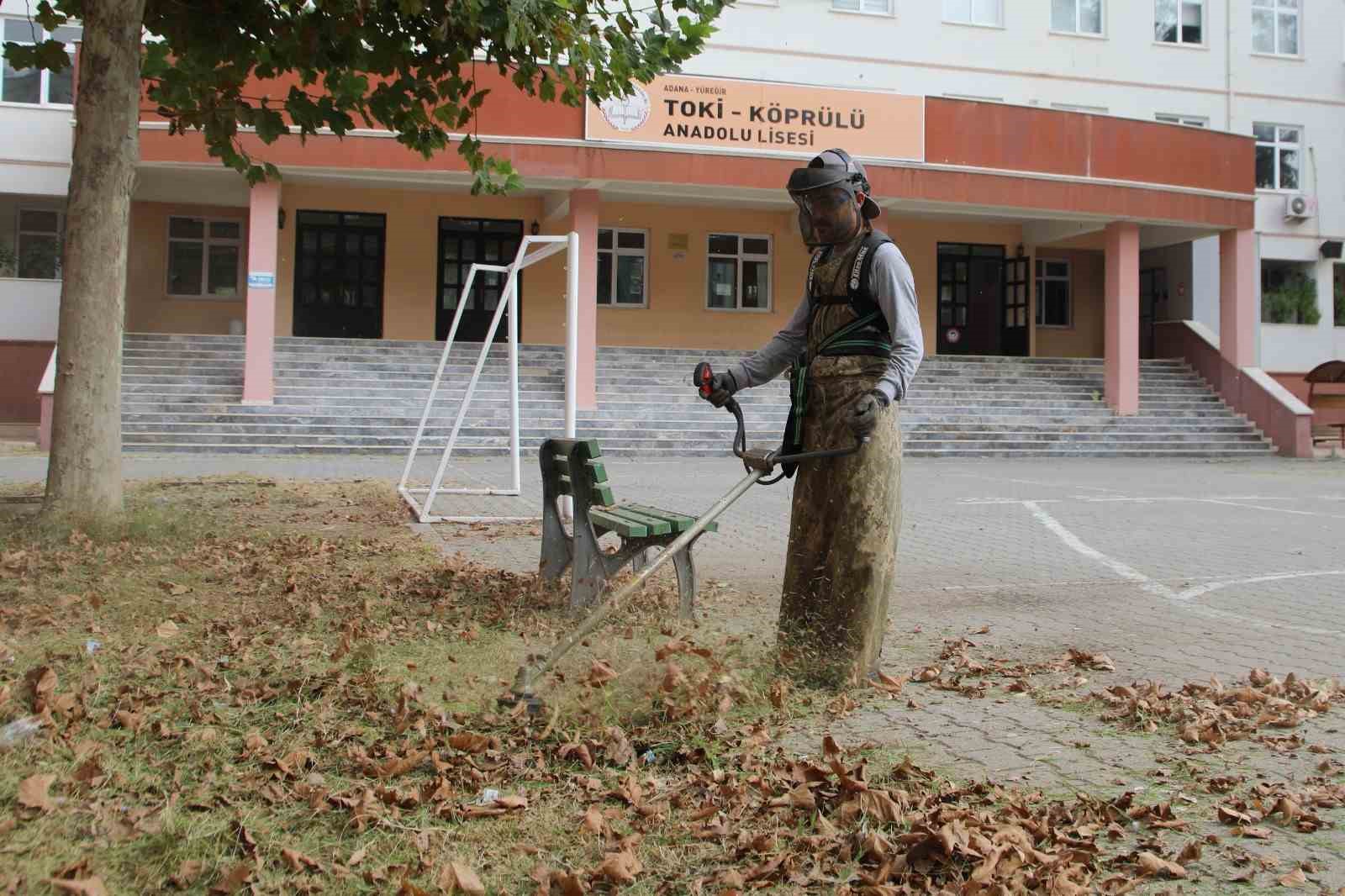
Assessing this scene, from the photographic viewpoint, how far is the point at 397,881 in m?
2.83

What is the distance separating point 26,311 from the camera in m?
22.9

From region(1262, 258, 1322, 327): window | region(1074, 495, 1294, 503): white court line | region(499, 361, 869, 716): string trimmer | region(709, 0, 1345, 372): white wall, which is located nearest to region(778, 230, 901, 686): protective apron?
region(499, 361, 869, 716): string trimmer

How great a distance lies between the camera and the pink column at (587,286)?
811 inches

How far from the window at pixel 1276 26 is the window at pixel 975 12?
701 cm

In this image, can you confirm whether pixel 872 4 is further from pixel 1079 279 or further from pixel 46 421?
pixel 46 421

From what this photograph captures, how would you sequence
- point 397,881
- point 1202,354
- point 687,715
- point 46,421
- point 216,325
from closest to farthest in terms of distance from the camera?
point 397,881 < point 687,715 < point 46,421 < point 216,325 < point 1202,354

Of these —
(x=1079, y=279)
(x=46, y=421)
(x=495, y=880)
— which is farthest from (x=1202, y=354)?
(x=495, y=880)

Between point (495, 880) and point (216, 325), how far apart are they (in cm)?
2305

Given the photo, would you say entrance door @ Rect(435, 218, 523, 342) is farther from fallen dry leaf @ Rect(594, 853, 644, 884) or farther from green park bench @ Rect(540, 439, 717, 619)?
fallen dry leaf @ Rect(594, 853, 644, 884)

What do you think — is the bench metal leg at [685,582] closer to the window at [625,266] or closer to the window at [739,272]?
the window at [625,266]

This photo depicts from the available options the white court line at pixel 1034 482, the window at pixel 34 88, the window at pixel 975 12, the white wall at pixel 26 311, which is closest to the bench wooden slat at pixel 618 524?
the white court line at pixel 1034 482

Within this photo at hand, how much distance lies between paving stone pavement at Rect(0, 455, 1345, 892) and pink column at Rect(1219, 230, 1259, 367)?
29.5 feet

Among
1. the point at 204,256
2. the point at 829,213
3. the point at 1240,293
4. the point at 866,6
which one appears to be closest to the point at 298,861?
the point at 829,213

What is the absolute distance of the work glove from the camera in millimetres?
4230
